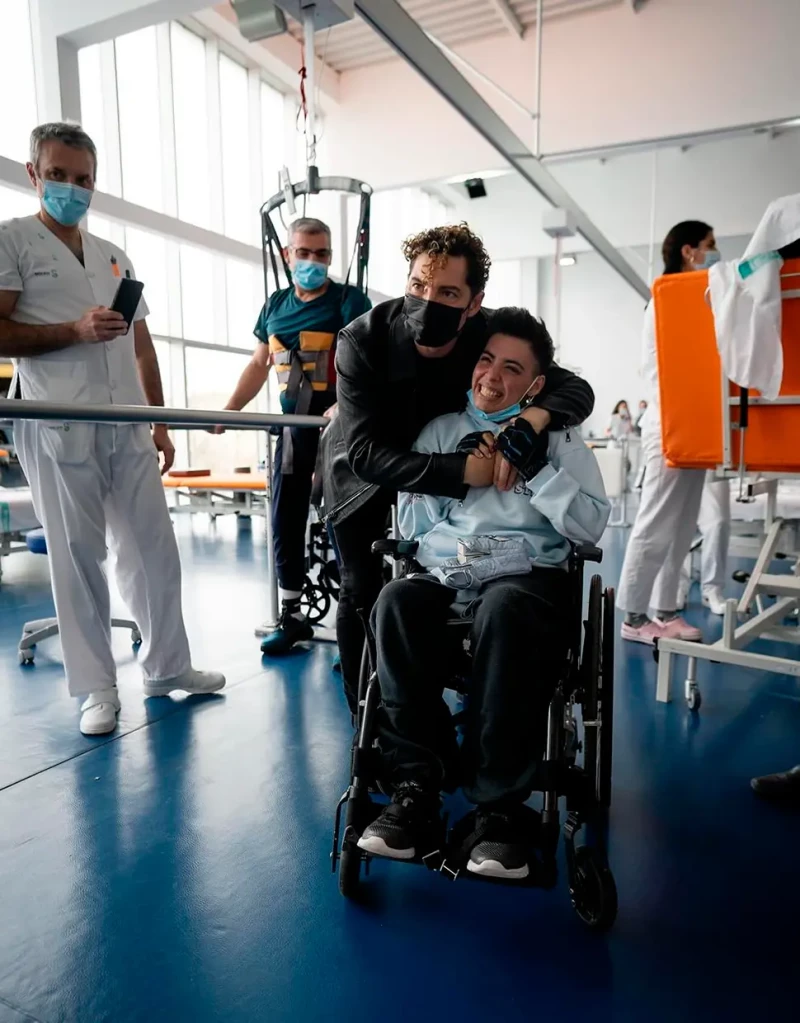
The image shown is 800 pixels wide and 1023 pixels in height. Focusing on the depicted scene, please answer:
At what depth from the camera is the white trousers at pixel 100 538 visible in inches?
78.5

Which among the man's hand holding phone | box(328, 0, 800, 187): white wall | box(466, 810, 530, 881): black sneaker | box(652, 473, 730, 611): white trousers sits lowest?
box(466, 810, 530, 881): black sneaker

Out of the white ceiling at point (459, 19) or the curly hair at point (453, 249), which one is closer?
the curly hair at point (453, 249)

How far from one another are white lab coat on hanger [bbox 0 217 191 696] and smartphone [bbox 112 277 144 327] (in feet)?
0.50

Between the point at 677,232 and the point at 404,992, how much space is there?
2622 mm

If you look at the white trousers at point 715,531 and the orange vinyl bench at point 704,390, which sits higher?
the orange vinyl bench at point 704,390

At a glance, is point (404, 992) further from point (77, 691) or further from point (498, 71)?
point (498, 71)

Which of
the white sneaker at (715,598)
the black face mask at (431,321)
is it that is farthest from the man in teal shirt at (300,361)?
the white sneaker at (715,598)

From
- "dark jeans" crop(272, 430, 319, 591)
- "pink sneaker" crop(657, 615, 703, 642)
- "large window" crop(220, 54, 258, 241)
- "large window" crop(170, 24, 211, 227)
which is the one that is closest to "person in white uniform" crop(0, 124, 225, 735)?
"dark jeans" crop(272, 430, 319, 591)

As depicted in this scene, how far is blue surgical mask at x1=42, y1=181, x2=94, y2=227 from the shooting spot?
1.92 m

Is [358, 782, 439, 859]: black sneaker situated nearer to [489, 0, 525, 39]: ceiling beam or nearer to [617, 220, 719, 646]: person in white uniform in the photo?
[617, 220, 719, 646]: person in white uniform

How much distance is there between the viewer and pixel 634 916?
4.17 feet

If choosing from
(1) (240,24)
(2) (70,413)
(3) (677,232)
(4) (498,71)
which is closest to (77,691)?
(2) (70,413)

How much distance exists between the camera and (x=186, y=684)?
7.61ft

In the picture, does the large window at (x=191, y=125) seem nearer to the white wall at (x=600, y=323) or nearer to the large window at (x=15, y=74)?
the large window at (x=15, y=74)
